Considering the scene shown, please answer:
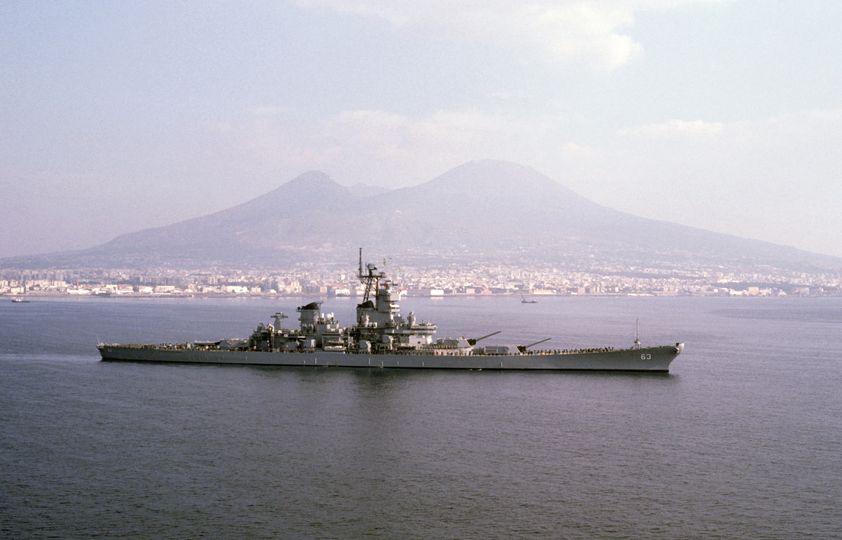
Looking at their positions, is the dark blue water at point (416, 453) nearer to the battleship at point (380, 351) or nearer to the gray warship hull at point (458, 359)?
the gray warship hull at point (458, 359)

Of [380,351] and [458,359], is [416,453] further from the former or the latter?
[380,351]

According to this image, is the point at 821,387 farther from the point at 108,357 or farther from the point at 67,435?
the point at 108,357

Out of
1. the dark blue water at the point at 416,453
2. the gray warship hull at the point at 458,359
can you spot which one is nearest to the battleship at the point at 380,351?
the gray warship hull at the point at 458,359

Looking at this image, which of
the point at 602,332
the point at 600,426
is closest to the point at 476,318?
the point at 602,332

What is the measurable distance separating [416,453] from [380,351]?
29521mm

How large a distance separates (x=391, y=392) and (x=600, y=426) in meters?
15.5

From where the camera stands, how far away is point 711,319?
14425 centimetres

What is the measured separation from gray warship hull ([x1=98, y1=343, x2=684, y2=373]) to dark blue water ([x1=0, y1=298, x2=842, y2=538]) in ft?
5.79

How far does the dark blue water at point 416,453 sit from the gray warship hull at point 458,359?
5.79ft

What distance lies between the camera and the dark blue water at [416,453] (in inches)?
1138

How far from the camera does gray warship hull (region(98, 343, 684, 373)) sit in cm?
6366

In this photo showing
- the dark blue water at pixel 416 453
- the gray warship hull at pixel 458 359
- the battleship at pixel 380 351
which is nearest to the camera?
the dark blue water at pixel 416 453

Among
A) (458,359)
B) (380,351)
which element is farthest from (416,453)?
(380,351)

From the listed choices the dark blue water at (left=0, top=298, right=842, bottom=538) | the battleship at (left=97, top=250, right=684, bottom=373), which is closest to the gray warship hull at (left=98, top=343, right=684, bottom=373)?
the battleship at (left=97, top=250, right=684, bottom=373)
